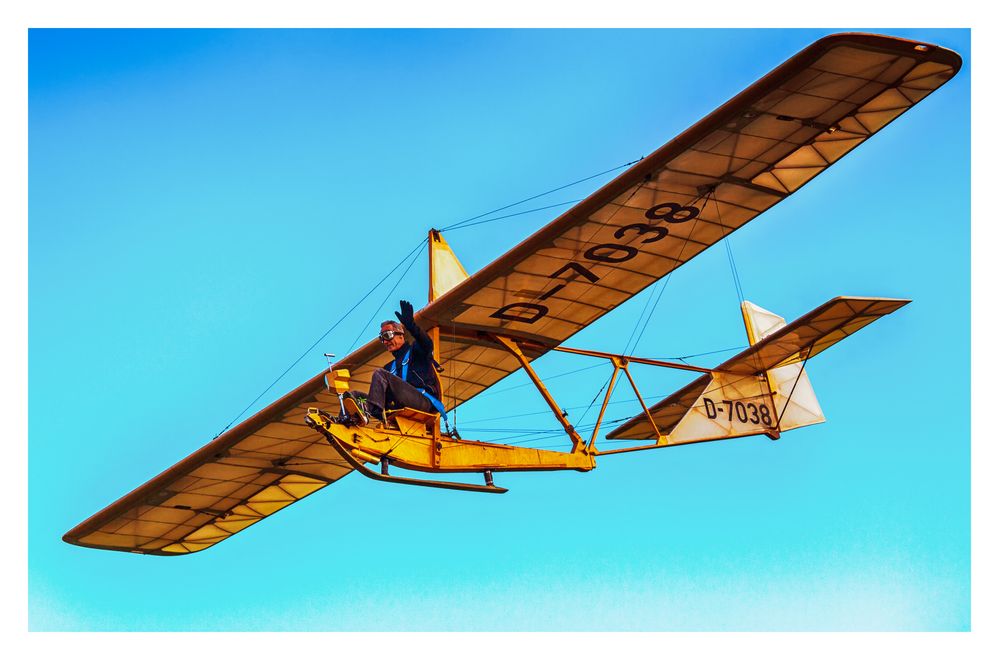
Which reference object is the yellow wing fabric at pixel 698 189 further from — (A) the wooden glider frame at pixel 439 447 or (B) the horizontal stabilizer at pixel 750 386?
(B) the horizontal stabilizer at pixel 750 386

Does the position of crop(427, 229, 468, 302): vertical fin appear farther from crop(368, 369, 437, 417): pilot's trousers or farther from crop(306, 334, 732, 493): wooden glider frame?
crop(368, 369, 437, 417): pilot's trousers

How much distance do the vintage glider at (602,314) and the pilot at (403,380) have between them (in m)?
0.20

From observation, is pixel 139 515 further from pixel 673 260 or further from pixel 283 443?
pixel 673 260

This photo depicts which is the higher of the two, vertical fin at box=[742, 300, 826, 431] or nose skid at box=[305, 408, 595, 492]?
vertical fin at box=[742, 300, 826, 431]

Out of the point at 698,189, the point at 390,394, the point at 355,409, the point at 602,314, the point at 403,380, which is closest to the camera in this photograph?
the point at 355,409

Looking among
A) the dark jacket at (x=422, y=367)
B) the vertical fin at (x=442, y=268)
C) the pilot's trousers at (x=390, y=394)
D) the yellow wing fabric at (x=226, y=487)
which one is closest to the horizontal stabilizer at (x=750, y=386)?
the vertical fin at (x=442, y=268)

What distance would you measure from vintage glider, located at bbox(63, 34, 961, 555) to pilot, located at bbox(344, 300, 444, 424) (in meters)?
0.20

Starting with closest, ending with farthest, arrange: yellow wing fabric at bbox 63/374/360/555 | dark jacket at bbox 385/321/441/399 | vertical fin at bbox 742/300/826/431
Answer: dark jacket at bbox 385/321/441/399 → yellow wing fabric at bbox 63/374/360/555 → vertical fin at bbox 742/300/826/431

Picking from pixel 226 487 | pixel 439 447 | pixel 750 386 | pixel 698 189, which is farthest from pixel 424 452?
pixel 750 386

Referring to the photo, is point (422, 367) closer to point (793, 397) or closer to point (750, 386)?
point (750, 386)

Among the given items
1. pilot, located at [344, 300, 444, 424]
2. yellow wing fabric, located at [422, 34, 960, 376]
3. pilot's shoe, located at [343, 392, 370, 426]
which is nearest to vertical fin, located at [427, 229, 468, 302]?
yellow wing fabric, located at [422, 34, 960, 376]

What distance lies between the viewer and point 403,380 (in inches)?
679

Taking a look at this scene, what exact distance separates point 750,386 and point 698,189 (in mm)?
5621

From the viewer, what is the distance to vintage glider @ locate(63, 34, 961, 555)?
53.8 ft
